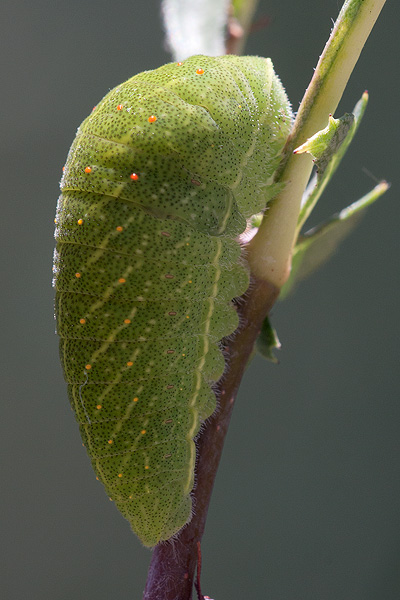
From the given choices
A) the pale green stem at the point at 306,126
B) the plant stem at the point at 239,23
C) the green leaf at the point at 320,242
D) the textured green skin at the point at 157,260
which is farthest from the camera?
the plant stem at the point at 239,23

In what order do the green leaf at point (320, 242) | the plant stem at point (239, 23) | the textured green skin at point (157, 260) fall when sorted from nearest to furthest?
the textured green skin at point (157, 260), the green leaf at point (320, 242), the plant stem at point (239, 23)

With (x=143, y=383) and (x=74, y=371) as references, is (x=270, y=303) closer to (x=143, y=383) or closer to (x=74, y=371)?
(x=143, y=383)

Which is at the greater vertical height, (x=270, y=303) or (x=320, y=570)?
(x=270, y=303)

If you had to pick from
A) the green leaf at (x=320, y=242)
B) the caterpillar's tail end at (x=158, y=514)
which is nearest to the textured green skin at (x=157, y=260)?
the caterpillar's tail end at (x=158, y=514)

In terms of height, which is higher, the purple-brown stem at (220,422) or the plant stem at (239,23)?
the plant stem at (239,23)

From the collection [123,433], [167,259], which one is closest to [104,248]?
[167,259]

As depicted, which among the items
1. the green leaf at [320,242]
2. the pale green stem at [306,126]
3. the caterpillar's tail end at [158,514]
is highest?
the pale green stem at [306,126]

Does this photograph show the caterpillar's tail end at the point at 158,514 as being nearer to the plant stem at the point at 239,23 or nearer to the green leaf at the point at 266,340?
the green leaf at the point at 266,340
